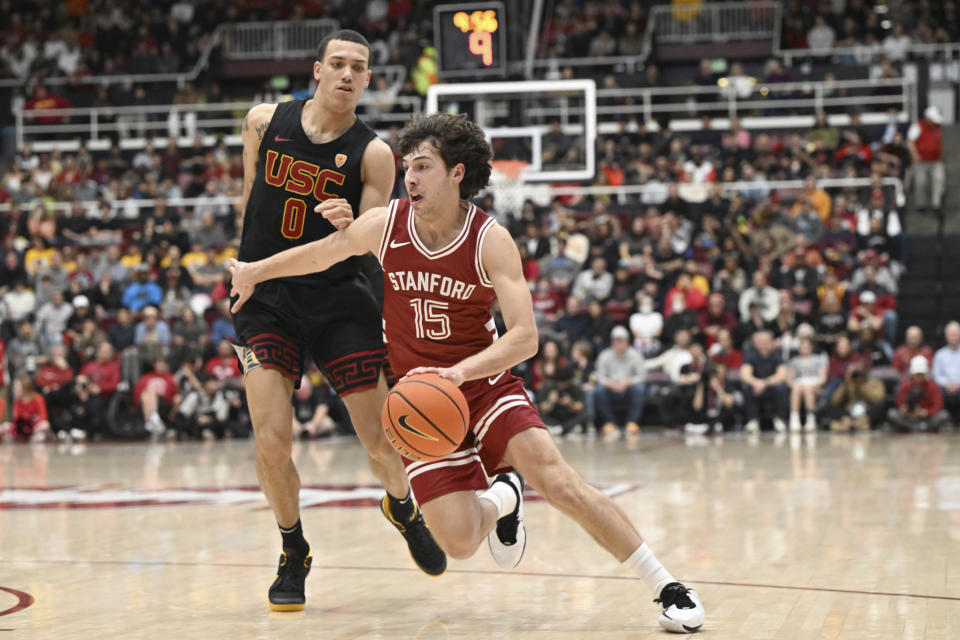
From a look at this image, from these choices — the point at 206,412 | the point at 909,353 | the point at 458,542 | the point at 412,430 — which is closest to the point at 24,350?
the point at 206,412

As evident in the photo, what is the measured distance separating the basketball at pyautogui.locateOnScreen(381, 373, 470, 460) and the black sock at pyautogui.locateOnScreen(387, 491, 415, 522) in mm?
1122

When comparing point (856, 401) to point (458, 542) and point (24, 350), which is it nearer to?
point (24, 350)

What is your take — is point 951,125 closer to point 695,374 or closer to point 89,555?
point 695,374

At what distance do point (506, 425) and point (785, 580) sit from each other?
1742mm

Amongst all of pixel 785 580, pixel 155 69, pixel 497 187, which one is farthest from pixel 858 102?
pixel 785 580

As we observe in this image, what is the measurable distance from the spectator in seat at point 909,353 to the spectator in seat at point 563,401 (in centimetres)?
389

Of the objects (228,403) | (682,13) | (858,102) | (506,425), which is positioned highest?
(682,13)

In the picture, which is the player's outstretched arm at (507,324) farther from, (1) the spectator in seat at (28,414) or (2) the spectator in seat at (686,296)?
(1) the spectator in seat at (28,414)

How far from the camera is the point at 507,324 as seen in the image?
4801 mm

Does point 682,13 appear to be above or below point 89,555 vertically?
above

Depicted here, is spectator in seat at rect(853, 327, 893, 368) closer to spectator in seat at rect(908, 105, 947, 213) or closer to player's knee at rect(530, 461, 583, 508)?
spectator in seat at rect(908, 105, 947, 213)

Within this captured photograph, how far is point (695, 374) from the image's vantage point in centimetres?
A: 1577

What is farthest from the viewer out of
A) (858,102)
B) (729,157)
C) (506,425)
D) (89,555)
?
(858,102)

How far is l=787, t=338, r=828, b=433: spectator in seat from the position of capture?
1555 cm
